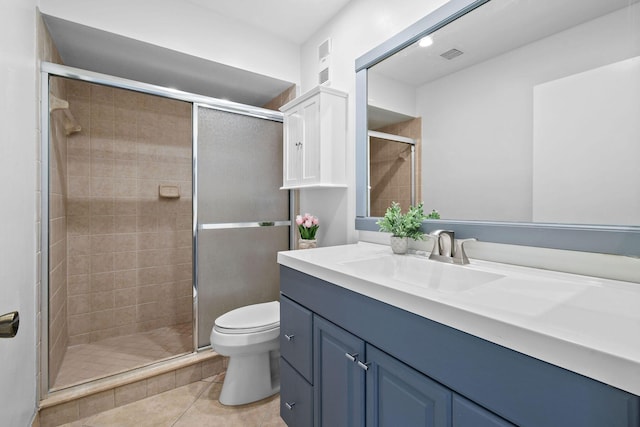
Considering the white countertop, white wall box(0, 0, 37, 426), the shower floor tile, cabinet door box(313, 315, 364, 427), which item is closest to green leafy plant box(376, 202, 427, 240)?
the white countertop

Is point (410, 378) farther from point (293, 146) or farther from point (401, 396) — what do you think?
point (293, 146)

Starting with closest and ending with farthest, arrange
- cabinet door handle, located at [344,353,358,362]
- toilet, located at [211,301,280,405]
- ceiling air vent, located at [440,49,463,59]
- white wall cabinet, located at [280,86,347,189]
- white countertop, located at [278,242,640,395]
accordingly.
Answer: white countertop, located at [278,242,640,395]
cabinet door handle, located at [344,353,358,362]
ceiling air vent, located at [440,49,463,59]
toilet, located at [211,301,280,405]
white wall cabinet, located at [280,86,347,189]

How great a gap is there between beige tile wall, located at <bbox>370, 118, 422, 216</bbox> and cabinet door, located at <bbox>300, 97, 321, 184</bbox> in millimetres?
349

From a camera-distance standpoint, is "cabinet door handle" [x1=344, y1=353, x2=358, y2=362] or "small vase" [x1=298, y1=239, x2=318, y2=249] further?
"small vase" [x1=298, y1=239, x2=318, y2=249]

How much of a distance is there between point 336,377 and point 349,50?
1875mm

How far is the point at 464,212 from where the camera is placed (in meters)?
→ 1.30

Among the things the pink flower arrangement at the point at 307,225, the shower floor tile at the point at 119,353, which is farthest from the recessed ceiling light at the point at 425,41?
the shower floor tile at the point at 119,353

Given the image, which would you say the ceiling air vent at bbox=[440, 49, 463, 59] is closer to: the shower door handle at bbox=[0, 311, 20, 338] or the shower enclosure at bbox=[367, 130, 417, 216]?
the shower enclosure at bbox=[367, 130, 417, 216]

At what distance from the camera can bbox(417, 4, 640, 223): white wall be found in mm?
955

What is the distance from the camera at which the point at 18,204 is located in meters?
1.19

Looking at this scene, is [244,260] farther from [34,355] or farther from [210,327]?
[34,355]

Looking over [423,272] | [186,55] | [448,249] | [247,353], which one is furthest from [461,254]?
[186,55]

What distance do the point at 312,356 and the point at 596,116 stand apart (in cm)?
133

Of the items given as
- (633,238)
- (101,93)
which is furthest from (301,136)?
(101,93)
